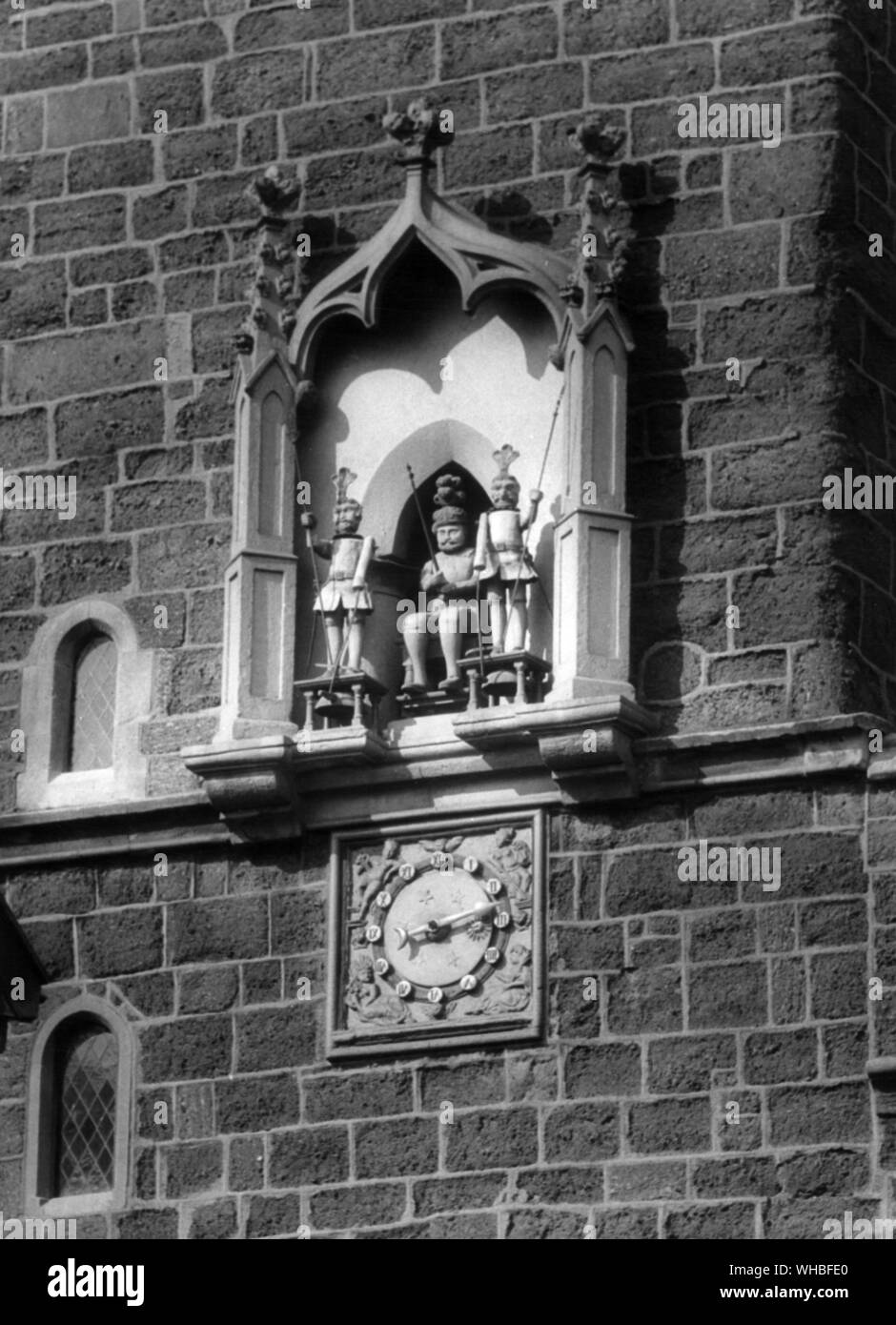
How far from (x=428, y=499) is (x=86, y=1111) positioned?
10.4ft

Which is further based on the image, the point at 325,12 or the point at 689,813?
the point at 325,12

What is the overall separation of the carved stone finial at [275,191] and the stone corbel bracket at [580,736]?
9.17ft

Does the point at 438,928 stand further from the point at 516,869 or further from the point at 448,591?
the point at 448,591

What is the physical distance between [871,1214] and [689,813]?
2044 millimetres

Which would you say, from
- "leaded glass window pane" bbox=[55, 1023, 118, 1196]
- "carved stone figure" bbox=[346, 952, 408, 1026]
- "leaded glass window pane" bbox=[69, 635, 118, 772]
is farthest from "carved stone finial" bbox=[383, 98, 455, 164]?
"leaded glass window pane" bbox=[55, 1023, 118, 1196]

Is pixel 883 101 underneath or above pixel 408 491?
above

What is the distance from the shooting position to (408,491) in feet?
87.2

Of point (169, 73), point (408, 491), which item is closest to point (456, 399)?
point (408, 491)

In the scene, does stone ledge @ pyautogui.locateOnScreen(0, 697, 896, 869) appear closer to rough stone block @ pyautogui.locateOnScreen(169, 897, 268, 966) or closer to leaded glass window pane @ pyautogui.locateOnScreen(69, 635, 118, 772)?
rough stone block @ pyautogui.locateOnScreen(169, 897, 268, 966)

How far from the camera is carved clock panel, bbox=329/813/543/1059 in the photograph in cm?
2530

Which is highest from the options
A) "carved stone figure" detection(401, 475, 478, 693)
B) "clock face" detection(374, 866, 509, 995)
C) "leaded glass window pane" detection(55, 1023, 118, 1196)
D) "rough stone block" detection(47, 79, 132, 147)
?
"rough stone block" detection(47, 79, 132, 147)

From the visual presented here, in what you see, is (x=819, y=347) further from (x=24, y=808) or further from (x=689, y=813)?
(x=24, y=808)

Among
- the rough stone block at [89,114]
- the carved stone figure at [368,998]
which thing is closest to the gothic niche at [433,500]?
the carved stone figure at [368,998]

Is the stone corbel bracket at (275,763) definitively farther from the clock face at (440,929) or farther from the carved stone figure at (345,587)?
the clock face at (440,929)
